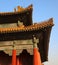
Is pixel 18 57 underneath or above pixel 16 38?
underneath

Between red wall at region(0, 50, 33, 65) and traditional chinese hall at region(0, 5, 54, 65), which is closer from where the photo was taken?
traditional chinese hall at region(0, 5, 54, 65)

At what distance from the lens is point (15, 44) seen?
15.7 meters

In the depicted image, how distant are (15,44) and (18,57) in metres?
1.04

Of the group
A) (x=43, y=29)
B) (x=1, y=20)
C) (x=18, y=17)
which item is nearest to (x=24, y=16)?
(x=18, y=17)

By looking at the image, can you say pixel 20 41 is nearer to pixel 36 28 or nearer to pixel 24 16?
pixel 36 28

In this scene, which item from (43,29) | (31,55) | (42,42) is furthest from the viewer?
(42,42)

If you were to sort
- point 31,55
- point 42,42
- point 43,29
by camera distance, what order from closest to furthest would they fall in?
point 43,29 < point 31,55 < point 42,42

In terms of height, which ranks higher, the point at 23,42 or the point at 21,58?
the point at 23,42

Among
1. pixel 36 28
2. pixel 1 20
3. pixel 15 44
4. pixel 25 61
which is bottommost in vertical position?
pixel 25 61

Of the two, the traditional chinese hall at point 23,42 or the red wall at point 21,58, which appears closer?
the traditional chinese hall at point 23,42

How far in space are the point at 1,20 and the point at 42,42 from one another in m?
4.24

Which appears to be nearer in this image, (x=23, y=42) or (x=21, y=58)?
(x=23, y=42)

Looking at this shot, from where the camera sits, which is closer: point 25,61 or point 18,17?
point 25,61

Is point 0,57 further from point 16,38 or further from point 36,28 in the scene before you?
point 36,28
